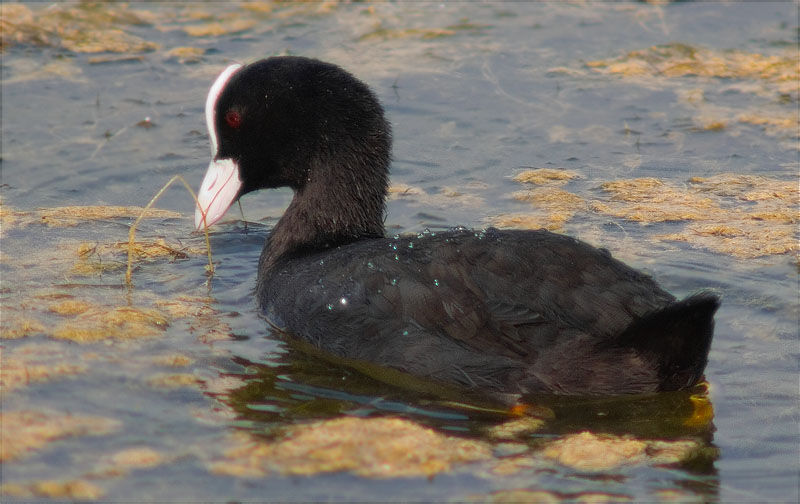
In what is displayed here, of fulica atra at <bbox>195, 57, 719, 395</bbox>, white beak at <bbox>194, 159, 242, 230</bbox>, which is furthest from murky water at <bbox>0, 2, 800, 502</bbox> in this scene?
white beak at <bbox>194, 159, 242, 230</bbox>

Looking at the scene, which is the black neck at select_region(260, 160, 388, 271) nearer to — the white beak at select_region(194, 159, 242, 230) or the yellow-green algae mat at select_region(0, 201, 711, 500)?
the white beak at select_region(194, 159, 242, 230)

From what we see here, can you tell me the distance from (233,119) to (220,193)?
40 centimetres

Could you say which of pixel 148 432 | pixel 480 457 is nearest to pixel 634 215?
pixel 480 457

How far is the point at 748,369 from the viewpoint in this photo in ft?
15.6

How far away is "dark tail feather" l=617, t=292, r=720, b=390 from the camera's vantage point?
400 cm

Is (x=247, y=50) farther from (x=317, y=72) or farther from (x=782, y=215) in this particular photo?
(x=782, y=215)

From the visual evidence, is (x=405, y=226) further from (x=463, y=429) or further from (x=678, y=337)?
(x=678, y=337)

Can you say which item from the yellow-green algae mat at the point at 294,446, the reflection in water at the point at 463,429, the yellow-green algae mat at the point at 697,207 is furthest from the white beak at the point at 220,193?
the yellow-green algae mat at the point at 697,207

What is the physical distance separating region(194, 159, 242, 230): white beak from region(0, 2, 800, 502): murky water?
375 mm

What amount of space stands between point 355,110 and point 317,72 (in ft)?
Answer: 0.91

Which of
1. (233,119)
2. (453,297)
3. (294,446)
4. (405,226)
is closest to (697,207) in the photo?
(405,226)

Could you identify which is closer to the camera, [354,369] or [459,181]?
[354,369]

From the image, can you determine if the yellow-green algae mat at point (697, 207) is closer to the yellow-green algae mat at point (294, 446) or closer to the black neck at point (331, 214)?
the black neck at point (331, 214)

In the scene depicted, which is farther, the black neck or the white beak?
the white beak
